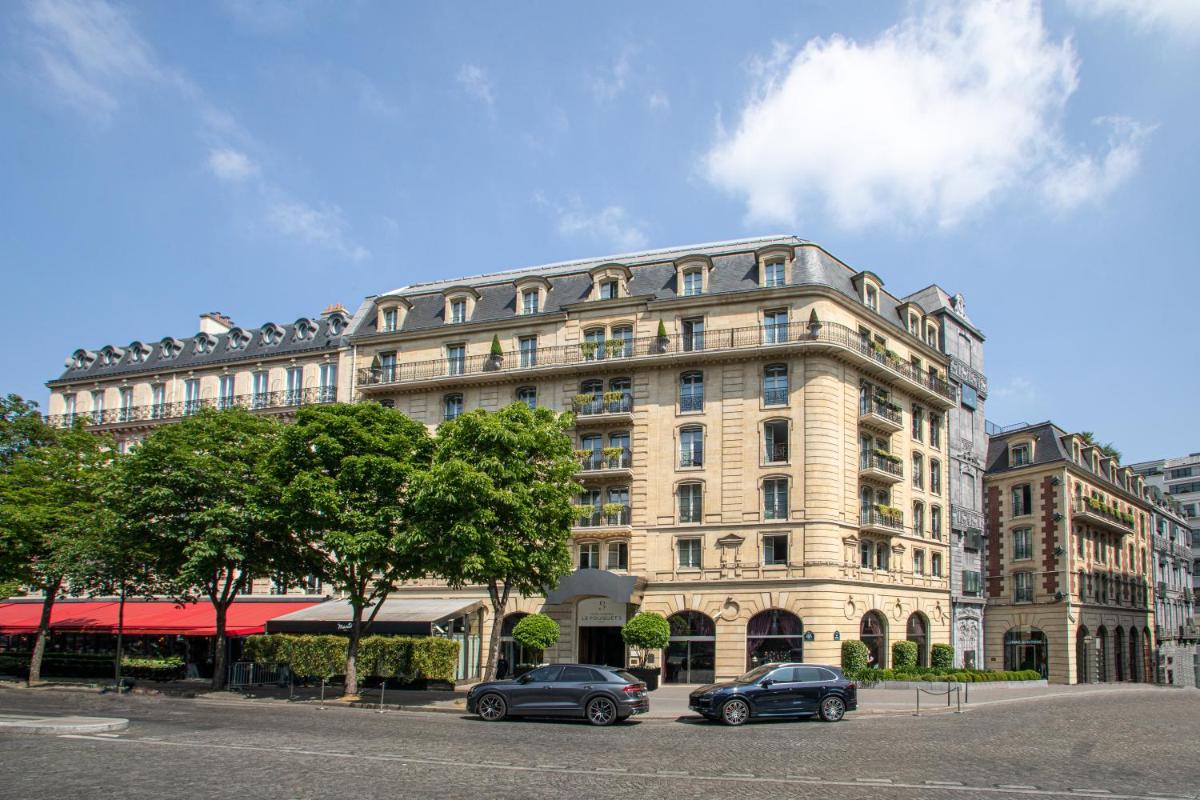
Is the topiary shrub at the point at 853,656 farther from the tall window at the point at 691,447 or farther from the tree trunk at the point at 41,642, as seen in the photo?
the tree trunk at the point at 41,642

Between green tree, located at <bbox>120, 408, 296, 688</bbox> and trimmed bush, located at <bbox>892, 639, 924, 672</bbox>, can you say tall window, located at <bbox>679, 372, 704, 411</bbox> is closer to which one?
trimmed bush, located at <bbox>892, 639, 924, 672</bbox>

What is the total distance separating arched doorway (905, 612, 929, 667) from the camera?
48.0 m

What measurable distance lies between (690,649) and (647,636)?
3.43m

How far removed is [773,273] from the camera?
44.9 m

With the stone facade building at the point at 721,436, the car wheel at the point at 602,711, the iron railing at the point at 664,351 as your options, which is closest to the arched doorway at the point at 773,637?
the stone facade building at the point at 721,436

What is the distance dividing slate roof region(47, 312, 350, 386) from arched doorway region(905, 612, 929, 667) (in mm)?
29932

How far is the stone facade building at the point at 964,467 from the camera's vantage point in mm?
52875

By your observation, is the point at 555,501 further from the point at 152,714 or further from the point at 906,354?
the point at 906,354

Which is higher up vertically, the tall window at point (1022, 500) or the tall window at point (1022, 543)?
the tall window at point (1022, 500)

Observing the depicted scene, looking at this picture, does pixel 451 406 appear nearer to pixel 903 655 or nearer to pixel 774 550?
pixel 774 550

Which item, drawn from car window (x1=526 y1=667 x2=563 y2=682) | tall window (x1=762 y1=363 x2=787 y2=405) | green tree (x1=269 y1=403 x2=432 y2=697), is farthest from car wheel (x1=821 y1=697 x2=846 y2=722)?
tall window (x1=762 y1=363 x2=787 y2=405)

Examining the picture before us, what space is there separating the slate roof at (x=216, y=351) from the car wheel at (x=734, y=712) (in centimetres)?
3131

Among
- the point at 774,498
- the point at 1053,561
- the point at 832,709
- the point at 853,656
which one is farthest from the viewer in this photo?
the point at 1053,561

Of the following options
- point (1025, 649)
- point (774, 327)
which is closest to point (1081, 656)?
point (1025, 649)
